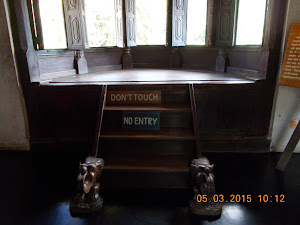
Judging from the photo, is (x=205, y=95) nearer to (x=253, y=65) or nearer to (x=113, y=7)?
(x=253, y=65)

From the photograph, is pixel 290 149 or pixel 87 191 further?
pixel 290 149

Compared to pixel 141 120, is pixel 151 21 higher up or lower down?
higher up

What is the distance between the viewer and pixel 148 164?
229cm

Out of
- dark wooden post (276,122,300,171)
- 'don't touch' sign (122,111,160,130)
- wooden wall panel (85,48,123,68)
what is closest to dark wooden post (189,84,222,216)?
'don't touch' sign (122,111,160,130)

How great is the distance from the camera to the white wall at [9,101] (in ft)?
9.45

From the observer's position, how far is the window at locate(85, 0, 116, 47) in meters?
4.30

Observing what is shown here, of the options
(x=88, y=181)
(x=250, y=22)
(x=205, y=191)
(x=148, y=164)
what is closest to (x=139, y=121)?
(x=148, y=164)

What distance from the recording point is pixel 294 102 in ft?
9.74

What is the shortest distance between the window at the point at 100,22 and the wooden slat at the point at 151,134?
2642 mm

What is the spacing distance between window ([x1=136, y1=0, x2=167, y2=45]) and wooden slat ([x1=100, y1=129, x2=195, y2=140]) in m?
3.13

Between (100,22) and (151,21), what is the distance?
46.5 inches

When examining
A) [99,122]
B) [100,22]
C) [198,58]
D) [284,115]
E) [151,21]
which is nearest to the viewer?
[99,122]

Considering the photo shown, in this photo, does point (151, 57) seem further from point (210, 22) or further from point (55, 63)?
point (55, 63)
